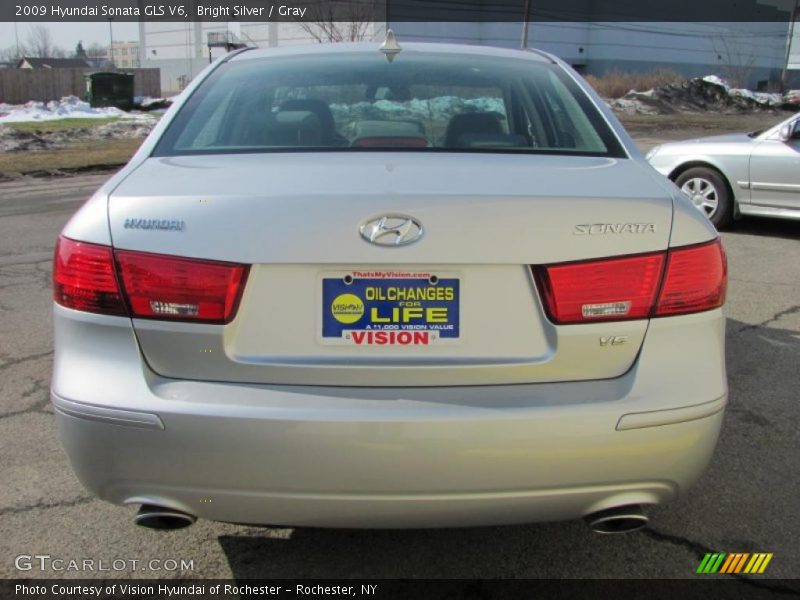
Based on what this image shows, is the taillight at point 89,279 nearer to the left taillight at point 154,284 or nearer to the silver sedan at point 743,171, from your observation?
the left taillight at point 154,284

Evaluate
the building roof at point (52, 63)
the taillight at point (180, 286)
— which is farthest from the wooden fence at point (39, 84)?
the taillight at point (180, 286)

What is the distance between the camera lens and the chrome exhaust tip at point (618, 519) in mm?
2047

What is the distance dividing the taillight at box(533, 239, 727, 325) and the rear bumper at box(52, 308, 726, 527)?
0.23 feet

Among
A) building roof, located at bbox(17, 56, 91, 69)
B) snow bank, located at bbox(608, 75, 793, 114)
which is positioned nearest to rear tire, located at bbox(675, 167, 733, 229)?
snow bank, located at bbox(608, 75, 793, 114)

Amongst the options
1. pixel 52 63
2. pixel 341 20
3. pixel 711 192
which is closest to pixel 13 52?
pixel 52 63

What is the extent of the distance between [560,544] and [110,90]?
1285 inches

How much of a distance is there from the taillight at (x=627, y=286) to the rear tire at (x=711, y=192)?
647 centimetres

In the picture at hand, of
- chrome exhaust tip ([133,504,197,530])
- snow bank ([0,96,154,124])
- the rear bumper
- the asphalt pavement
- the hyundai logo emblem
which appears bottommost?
snow bank ([0,96,154,124])

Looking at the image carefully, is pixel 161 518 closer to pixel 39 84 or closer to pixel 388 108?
pixel 388 108

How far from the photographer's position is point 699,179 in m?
8.12

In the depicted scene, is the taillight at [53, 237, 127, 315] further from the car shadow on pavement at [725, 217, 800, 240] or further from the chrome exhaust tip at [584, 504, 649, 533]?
the car shadow on pavement at [725, 217, 800, 240]

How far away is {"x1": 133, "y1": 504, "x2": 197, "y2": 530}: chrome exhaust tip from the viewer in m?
2.02

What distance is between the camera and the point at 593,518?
6.75ft

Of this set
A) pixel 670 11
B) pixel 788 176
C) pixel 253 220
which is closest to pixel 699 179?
pixel 788 176
